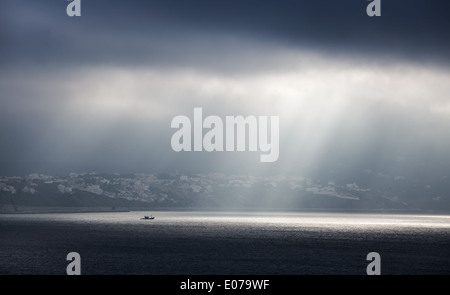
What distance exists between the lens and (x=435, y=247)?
197500mm

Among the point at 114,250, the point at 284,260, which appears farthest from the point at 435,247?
the point at 114,250

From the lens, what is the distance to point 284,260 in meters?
146

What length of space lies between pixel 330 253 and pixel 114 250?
66.4 metres
